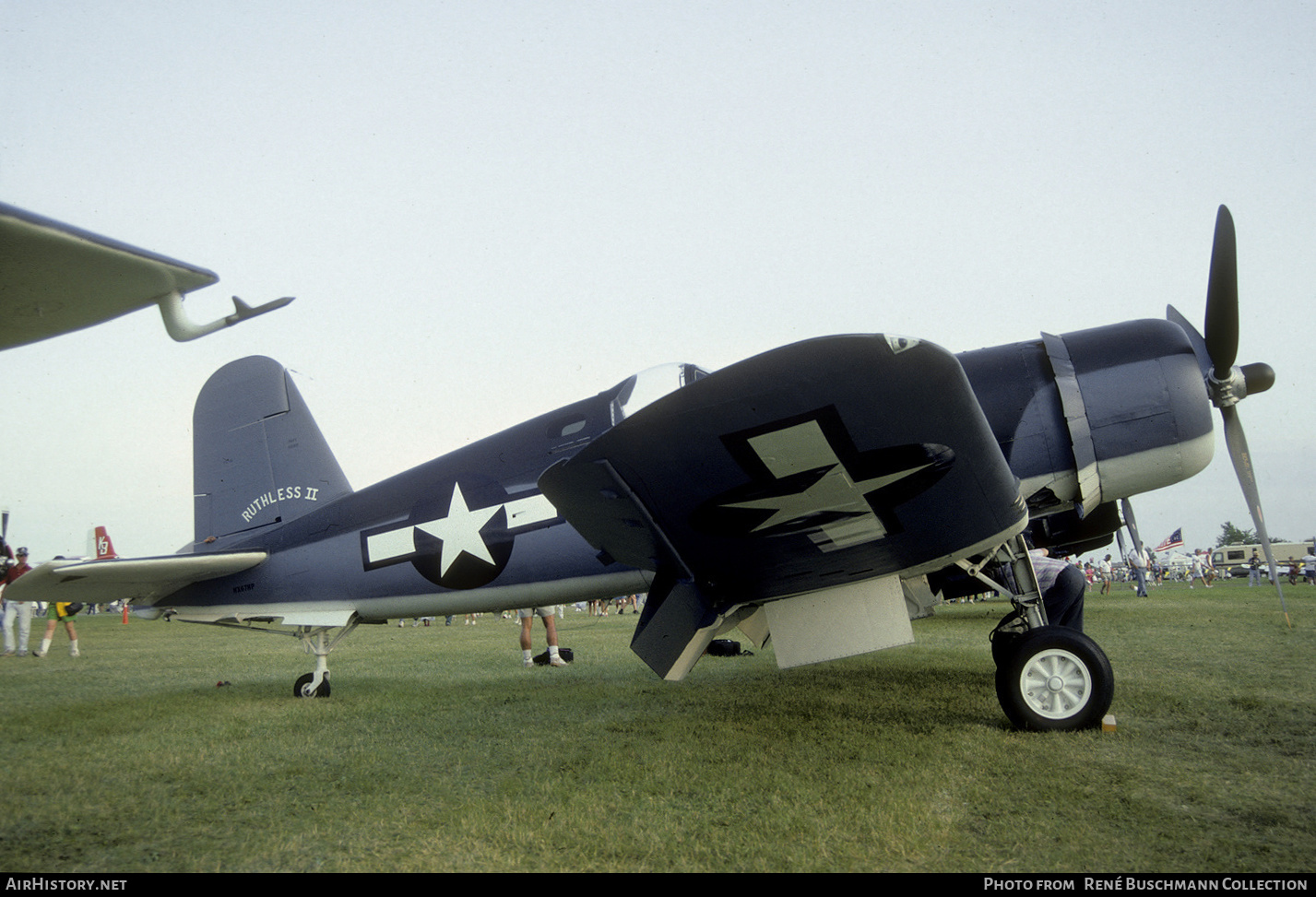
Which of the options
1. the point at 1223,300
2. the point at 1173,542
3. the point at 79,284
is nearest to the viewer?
the point at 79,284

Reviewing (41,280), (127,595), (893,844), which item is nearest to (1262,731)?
(893,844)

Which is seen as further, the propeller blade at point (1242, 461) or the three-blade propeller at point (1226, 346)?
the propeller blade at point (1242, 461)

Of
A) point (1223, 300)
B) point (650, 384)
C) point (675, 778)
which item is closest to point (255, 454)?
point (650, 384)

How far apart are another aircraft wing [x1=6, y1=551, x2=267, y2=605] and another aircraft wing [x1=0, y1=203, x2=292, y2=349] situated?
4.40 metres

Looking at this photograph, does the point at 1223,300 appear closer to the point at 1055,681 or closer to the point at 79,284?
the point at 1055,681

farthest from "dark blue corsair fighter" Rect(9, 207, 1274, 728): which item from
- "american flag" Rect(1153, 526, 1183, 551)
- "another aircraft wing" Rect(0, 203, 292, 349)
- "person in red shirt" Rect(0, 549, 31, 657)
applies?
"american flag" Rect(1153, 526, 1183, 551)

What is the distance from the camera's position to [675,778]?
308cm

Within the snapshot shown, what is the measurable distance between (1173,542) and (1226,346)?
4031 cm

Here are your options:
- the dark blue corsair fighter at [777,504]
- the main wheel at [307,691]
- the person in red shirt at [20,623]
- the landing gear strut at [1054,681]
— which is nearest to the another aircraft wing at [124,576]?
the dark blue corsair fighter at [777,504]

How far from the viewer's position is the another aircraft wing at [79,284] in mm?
1593

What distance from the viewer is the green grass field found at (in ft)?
7.33

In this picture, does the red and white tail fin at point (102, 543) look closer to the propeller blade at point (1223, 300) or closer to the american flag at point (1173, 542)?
the propeller blade at point (1223, 300)

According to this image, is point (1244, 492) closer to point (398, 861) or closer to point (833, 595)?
point (833, 595)

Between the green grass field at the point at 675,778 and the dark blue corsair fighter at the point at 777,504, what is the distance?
55 centimetres
